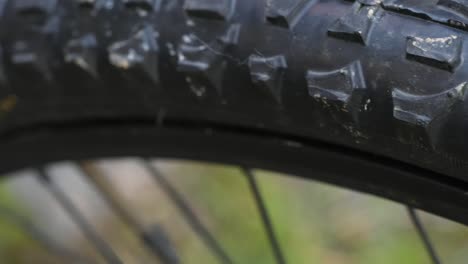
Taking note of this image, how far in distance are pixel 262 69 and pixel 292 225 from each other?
73cm

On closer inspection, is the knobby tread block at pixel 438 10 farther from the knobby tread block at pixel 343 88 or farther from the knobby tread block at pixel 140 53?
the knobby tread block at pixel 140 53

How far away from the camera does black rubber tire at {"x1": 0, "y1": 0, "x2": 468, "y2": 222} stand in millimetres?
345

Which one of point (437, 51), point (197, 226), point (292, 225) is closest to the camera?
point (437, 51)

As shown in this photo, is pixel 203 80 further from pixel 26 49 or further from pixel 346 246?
pixel 346 246

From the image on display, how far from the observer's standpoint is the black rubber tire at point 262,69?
34 cm

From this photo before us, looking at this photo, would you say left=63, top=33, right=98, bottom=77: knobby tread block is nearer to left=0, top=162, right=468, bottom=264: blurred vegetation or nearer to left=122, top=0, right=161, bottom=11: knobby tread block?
left=122, top=0, right=161, bottom=11: knobby tread block

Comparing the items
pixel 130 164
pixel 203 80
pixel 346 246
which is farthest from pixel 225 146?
pixel 130 164

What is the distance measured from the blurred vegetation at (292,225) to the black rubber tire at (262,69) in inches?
23.4

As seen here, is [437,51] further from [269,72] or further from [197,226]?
[197,226]

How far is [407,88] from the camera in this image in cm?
35

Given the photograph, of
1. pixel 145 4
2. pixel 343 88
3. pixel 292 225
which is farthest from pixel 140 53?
pixel 292 225

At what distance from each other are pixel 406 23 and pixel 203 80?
0.40 ft

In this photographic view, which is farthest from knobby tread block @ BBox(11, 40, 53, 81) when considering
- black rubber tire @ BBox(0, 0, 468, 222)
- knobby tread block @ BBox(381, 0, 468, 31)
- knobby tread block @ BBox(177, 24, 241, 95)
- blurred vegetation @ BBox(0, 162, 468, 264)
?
blurred vegetation @ BBox(0, 162, 468, 264)

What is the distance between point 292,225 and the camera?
3.57ft
